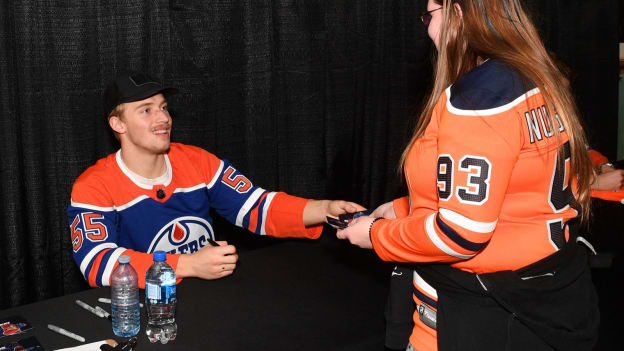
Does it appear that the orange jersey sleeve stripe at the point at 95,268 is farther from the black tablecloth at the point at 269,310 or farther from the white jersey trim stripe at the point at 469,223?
the white jersey trim stripe at the point at 469,223

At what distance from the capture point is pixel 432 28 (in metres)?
1.21

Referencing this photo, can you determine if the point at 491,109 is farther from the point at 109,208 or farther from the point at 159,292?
the point at 109,208

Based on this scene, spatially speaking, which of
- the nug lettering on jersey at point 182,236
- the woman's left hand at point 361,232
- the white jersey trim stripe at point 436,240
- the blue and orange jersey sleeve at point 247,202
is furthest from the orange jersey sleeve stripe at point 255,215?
the white jersey trim stripe at point 436,240

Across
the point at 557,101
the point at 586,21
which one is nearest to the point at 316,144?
the point at 557,101

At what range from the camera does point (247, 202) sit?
7.48ft

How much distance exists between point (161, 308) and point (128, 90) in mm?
925

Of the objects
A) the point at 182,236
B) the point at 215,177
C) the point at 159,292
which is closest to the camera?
the point at 159,292

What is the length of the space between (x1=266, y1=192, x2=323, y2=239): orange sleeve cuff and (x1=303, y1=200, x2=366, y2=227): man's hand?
0.07 ft

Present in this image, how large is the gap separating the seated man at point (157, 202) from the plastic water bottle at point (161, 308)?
0.23m

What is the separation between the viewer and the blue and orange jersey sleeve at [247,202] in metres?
2.19

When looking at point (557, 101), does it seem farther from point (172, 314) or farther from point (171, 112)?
point (171, 112)

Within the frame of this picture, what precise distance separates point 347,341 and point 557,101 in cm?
71

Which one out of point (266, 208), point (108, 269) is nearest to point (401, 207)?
point (266, 208)

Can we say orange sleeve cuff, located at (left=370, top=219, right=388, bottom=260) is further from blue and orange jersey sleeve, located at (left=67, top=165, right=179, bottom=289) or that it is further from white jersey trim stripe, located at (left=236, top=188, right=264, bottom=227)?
white jersey trim stripe, located at (left=236, top=188, right=264, bottom=227)
